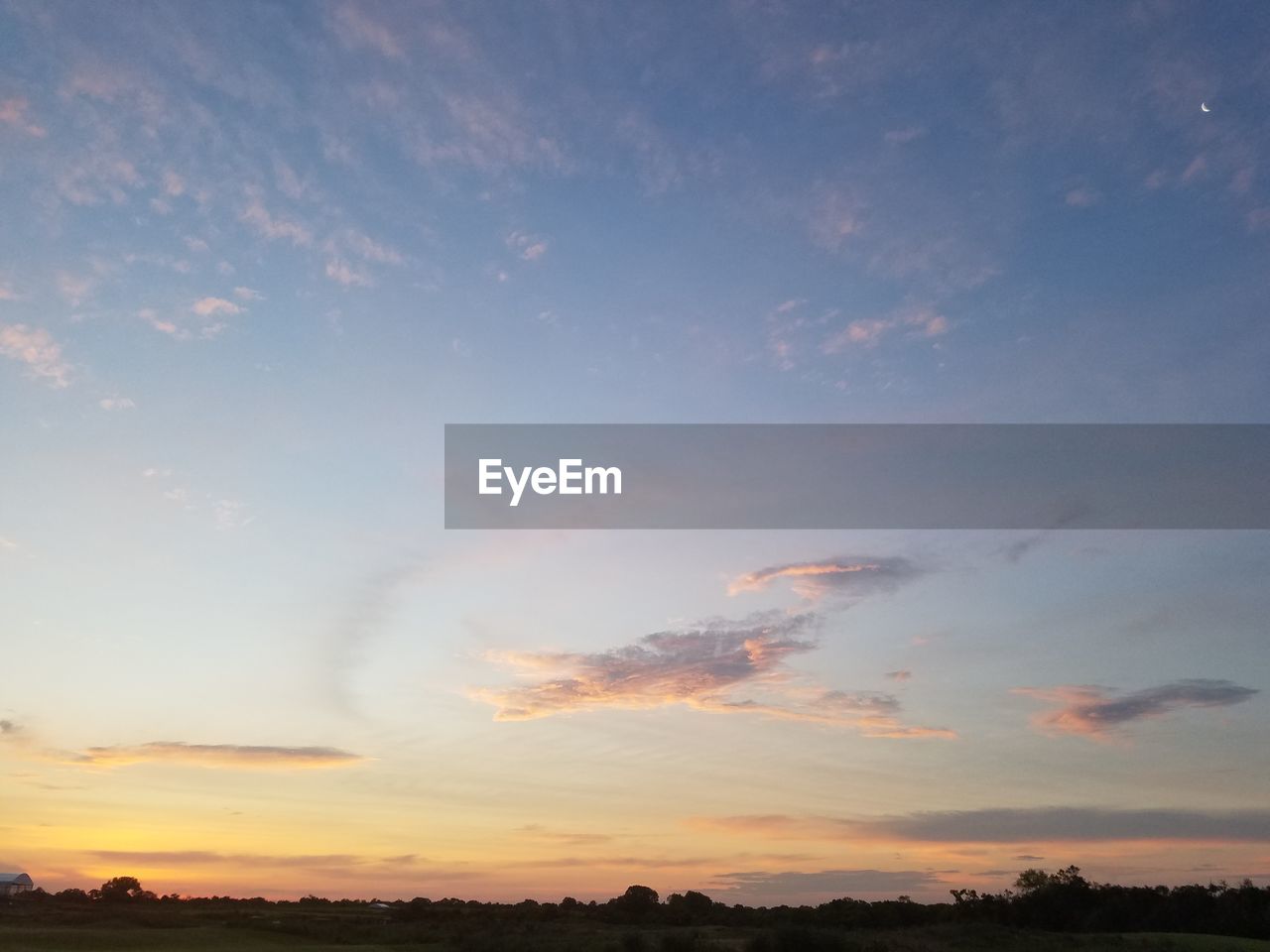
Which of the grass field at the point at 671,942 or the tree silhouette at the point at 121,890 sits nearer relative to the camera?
the grass field at the point at 671,942

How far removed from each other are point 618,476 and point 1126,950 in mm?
44260

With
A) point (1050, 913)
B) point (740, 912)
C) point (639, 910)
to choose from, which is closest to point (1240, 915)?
point (1050, 913)

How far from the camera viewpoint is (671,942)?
5575cm

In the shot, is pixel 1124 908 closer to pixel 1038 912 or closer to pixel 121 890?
pixel 1038 912

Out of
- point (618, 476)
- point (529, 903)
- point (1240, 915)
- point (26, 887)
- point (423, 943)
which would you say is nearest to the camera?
point (618, 476)

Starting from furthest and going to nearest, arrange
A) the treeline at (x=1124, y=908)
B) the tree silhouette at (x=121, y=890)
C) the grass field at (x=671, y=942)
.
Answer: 1. the tree silhouette at (x=121, y=890)
2. the treeline at (x=1124, y=908)
3. the grass field at (x=671, y=942)

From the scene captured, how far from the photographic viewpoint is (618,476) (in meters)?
31.8

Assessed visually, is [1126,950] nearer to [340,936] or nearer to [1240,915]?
[1240,915]

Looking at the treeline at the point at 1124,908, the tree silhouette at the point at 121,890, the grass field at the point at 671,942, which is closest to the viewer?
the grass field at the point at 671,942

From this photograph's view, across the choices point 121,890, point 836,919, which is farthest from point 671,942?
point 121,890

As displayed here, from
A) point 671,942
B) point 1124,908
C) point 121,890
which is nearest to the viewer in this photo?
point 671,942

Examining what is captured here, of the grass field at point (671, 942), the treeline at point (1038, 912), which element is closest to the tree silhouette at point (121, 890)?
the treeline at point (1038, 912)

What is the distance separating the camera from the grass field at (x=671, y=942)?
5406cm

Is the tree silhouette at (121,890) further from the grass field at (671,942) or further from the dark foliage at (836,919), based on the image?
the grass field at (671,942)
